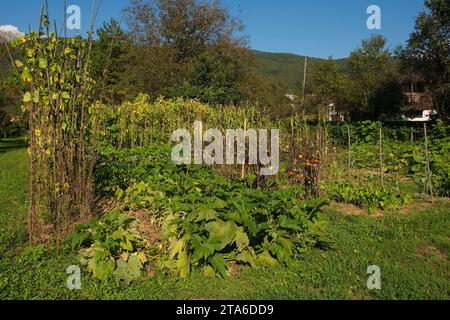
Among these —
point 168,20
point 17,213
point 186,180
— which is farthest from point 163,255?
point 168,20

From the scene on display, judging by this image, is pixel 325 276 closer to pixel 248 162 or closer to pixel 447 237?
pixel 447 237

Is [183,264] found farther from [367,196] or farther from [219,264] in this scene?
[367,196]

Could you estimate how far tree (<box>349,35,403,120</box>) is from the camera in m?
29.5

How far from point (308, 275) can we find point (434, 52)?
732 inches

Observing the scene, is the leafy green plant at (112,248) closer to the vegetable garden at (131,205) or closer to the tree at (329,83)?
the vegetable garden at (131,205)

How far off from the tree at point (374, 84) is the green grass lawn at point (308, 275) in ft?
85.7

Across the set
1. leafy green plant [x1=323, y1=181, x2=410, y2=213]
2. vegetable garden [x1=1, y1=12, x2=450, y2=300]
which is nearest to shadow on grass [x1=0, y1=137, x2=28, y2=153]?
vegetable garden [x1=1, y1=12, x2=450, y2=300]

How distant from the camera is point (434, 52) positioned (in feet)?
60.1

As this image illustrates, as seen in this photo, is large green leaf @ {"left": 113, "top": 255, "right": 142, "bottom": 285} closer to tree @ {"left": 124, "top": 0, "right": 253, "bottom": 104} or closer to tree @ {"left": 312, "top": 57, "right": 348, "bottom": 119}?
tree @ {"left": 124, "top": 0, "right": 253, "bottom": 104}

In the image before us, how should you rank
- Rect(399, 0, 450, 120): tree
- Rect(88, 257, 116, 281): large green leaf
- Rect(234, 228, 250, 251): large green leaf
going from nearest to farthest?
Rect(88, 257, 116, 281): large green leaf, Rect(234, 228, 250, 251): large green leaf, Rect(399, 0, 450, 120): tree

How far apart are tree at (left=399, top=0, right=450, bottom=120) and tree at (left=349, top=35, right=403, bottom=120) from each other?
871 cm

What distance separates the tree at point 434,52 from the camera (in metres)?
17.8

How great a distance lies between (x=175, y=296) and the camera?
3.19m

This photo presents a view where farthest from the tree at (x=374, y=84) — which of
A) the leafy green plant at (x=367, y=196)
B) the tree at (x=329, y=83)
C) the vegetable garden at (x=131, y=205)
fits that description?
the vegetable garden at (x=131, y=205)
